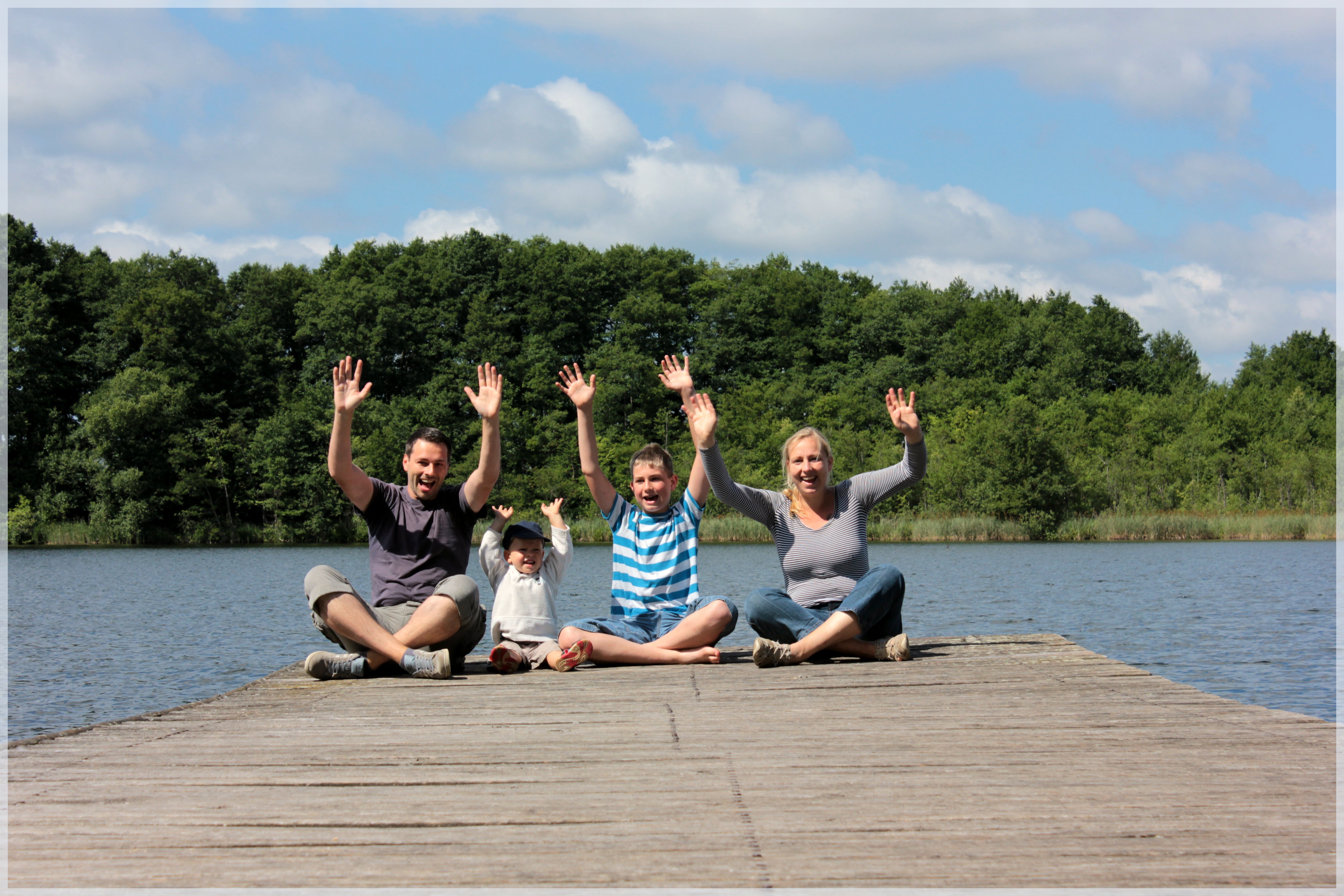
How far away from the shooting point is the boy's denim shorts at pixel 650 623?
5867 millimetres

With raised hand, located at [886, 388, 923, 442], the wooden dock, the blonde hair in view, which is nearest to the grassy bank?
the blonde hair

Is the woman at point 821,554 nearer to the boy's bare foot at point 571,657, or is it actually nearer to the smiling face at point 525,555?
the boy's bare foot at point 571,657

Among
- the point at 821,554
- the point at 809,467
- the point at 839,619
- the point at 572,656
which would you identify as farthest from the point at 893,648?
the point at 572,656

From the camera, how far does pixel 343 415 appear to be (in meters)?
5.25

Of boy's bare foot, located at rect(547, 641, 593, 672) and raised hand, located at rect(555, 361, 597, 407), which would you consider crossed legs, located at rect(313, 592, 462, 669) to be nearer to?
boy's bare foot, located at rect(547, 641, 593, 672)

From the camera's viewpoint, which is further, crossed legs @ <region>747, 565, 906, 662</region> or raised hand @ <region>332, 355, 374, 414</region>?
crossed legs @ <region>747, 565, 906, 662</region>

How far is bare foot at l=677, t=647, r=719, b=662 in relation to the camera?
5914 millimetres

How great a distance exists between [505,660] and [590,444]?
3.98 feet

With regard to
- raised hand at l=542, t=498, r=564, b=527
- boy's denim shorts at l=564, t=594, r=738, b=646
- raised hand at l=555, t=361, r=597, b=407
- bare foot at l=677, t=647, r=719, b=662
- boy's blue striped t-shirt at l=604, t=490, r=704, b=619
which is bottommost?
bare foot at l=677, t=647, r=719, b=662

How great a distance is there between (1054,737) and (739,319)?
55166mm

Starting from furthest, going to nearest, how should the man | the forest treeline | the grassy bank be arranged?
the forest treeline → the grassy bank → the man

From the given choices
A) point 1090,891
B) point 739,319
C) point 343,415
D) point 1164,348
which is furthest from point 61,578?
point 1164,348

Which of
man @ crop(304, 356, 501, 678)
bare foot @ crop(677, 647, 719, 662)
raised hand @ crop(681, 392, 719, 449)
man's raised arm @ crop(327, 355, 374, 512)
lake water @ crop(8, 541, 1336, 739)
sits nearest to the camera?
man's raised arm @ crop(327, 355, 374, 512)

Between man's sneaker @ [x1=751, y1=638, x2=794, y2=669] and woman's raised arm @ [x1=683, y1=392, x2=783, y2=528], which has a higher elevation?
woman's raised arm @ [x1=683, y1=392, x2=783, y2=528]
